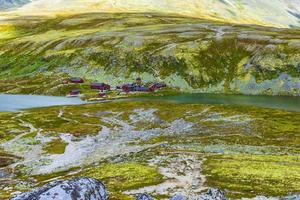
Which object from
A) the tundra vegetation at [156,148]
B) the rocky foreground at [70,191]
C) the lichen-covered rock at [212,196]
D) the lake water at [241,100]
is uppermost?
the rocky foreground at [70,191]

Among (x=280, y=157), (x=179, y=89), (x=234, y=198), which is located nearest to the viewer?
(x=234, y=198)

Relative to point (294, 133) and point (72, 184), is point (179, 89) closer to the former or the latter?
point (294, 133)

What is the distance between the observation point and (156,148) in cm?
9500

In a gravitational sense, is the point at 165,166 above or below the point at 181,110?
above

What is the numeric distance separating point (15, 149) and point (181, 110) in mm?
62474

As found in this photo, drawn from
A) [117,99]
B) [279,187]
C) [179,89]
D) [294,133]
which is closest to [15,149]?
[279,187]

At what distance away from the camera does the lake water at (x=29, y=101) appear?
538 ft

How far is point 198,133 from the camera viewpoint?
113312 mm

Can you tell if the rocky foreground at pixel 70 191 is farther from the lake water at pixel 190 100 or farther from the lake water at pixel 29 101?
the lake water at pixel 190 100

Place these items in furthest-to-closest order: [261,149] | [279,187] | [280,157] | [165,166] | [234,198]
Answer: [261,149]
[280,157]
[165,166]
[279,187]
[234,198]

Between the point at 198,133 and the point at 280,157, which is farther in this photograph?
the point at 198,133

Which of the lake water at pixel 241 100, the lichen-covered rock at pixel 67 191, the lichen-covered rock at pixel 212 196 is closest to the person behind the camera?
the lichen-covered rock at pixel 67 191

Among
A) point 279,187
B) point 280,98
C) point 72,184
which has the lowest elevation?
point 280,98

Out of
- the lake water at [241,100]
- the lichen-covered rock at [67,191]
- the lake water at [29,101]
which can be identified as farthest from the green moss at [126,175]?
the lake water at [241,100]
